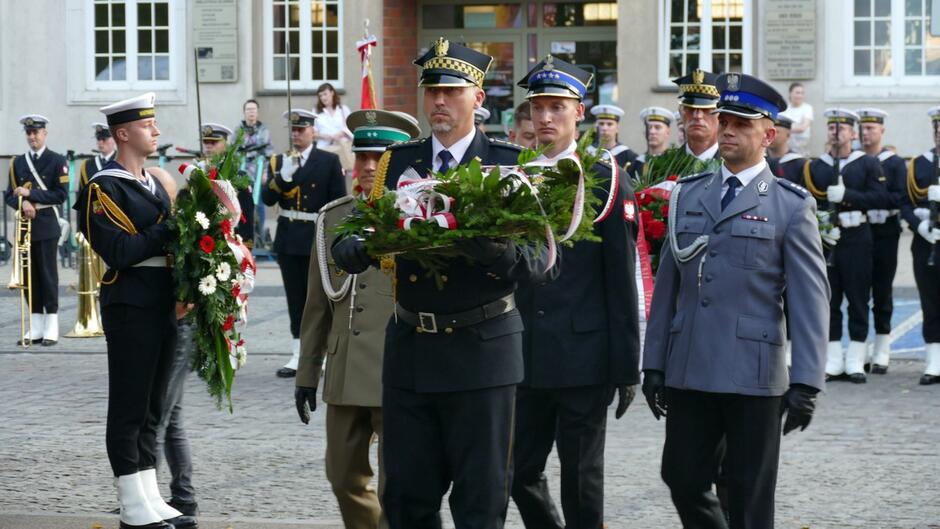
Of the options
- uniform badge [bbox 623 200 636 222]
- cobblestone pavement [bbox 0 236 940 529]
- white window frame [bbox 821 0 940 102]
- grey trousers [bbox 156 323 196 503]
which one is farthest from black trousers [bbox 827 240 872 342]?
white window frame [bbox 821 0 940 102]

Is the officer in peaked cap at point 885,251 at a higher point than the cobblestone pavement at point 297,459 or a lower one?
higher

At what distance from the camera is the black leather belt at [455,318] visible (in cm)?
561

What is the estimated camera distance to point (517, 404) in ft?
22.3

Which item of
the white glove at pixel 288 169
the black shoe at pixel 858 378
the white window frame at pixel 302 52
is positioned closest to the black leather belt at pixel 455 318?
the white glove at pixel 288 169

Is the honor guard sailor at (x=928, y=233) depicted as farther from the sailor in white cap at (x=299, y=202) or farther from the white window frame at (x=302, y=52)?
the white window frame at (x=302, y=52)

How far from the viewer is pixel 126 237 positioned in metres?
7.17

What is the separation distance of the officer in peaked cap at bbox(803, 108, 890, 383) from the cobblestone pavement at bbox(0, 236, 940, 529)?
408mm

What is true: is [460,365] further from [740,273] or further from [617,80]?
[617,80]

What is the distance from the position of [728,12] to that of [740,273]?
17.8 metres

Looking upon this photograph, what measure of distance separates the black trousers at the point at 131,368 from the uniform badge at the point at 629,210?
212cm

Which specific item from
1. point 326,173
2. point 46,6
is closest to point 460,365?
point 326,173

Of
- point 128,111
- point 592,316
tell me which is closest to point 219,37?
point 128,111

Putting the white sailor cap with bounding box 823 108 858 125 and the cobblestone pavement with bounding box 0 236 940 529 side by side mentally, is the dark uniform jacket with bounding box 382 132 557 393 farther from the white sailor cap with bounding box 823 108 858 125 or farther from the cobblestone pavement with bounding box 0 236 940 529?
the white sailor cap with bounding box 823 108 858 125

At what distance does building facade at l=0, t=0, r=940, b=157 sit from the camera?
22719 millimetres
